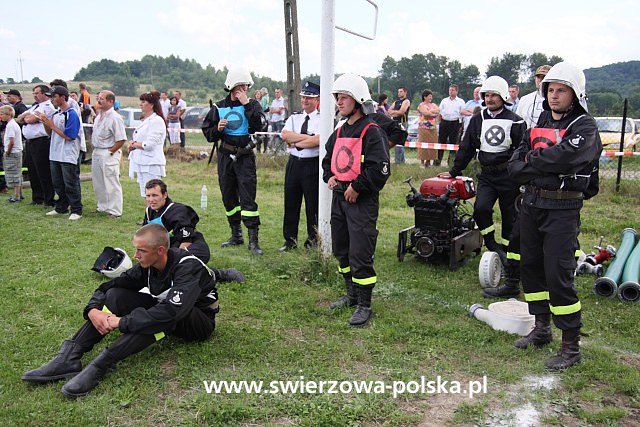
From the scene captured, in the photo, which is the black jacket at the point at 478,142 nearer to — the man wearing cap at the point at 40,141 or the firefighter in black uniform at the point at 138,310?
the firefighter in black uniform at the point at 138,310

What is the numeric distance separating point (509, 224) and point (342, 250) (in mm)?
2171

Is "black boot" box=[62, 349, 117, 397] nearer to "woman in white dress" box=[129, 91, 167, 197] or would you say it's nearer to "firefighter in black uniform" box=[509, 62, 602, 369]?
"firefighter in black uniform" box=[509, 62, 602, 369]

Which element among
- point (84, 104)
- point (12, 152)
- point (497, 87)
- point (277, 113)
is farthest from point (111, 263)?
point (84, 104)

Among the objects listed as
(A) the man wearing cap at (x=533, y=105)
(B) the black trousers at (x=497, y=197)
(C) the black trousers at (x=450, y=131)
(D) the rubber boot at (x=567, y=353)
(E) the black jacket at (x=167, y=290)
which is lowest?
(D) the rubber boot at (x=567, y=353)

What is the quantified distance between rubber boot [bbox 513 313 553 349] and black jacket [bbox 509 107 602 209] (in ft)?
3.37

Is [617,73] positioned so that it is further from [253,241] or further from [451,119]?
[253,241]

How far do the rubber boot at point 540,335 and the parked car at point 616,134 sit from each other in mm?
12771

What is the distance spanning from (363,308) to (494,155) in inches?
94.2

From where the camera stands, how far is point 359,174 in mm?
5309

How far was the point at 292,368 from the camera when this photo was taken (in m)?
4.46

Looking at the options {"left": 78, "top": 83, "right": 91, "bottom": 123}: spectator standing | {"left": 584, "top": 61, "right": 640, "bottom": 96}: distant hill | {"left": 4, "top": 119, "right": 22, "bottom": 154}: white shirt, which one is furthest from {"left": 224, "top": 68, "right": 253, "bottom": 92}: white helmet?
{"left": 584, "top": 61, "right": 640, "bottom": 96}: distant hill

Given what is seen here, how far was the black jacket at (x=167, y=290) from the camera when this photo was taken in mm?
4188

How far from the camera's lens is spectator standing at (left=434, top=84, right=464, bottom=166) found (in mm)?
15875

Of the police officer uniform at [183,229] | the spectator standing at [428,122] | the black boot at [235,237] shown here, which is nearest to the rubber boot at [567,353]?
the police officer uniform at [183,229]
